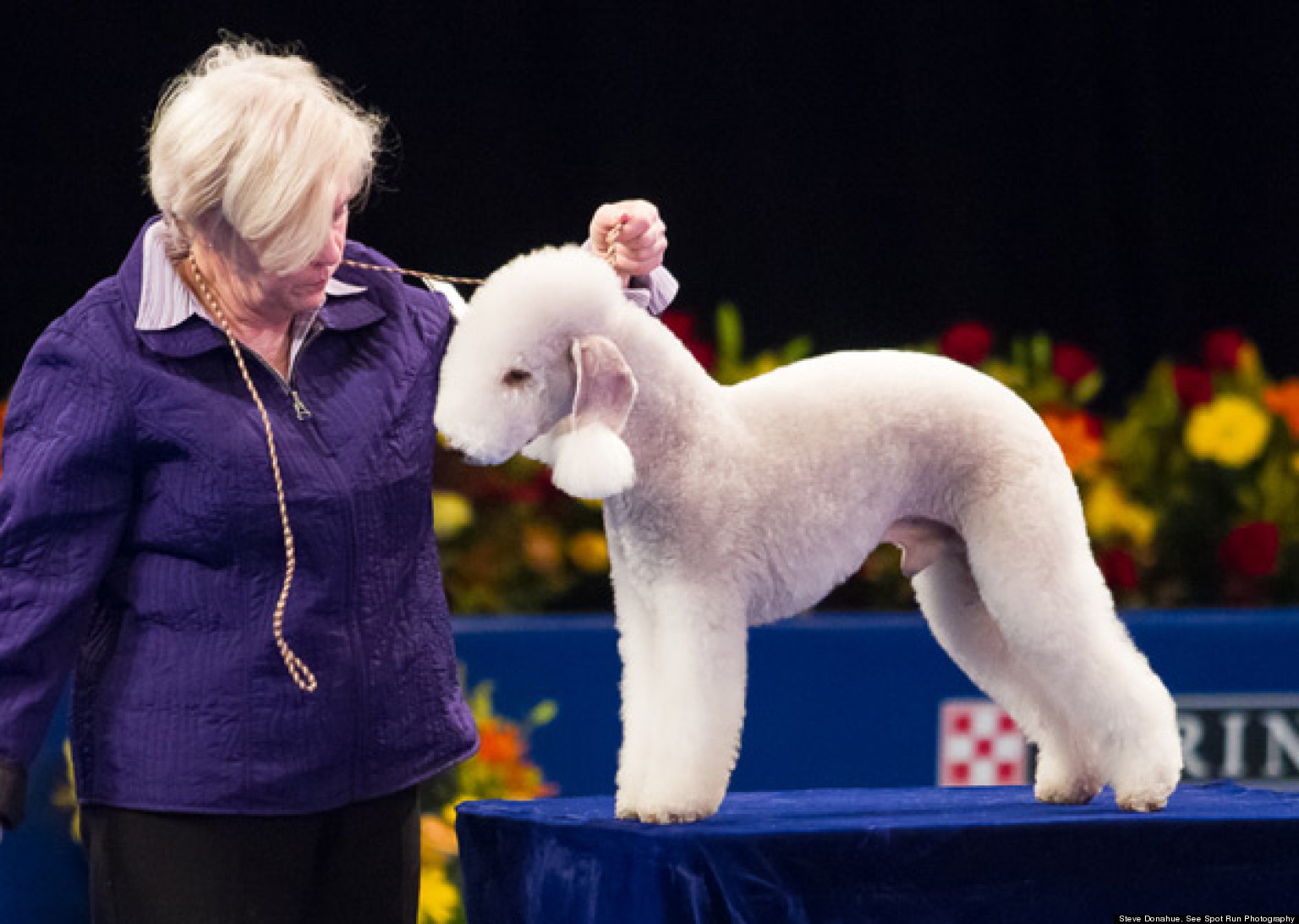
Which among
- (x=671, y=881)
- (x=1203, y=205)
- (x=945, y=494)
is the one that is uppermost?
(x=1203, y=205)

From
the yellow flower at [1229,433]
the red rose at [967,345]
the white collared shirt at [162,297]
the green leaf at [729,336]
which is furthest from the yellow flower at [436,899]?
the yellow flower at [1229,433]

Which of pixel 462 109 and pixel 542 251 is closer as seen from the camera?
pixel 542 251

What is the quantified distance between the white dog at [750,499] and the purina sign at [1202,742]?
101 centimetres

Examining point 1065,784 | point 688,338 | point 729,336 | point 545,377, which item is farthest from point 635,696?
point 729,336

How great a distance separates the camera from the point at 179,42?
3312mm

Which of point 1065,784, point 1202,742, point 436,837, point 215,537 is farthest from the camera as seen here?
point 1202,742

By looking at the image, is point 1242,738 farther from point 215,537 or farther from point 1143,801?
point 215,537

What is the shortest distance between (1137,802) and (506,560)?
1.47m

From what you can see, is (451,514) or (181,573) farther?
(451,514)

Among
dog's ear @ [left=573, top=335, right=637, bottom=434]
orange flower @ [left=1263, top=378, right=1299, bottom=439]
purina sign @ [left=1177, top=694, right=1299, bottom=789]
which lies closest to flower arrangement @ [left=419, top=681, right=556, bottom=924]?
dog's ear @ [left=573, top=335, right=637, bottom=434]

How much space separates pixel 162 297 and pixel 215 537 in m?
0.22

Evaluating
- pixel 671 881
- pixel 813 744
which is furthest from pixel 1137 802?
pixel 813 744

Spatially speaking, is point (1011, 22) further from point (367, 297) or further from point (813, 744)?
point (367, 297)

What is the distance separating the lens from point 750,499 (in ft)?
5.48
